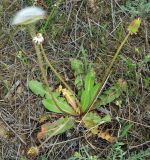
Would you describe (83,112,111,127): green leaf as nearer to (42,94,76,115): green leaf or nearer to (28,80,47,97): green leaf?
(42,94,76,115): green leaf

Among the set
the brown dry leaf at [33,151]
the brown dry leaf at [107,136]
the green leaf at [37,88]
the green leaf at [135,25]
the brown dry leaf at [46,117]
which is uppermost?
the green leaf at [135,25]

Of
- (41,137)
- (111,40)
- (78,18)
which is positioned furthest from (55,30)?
(41,137)

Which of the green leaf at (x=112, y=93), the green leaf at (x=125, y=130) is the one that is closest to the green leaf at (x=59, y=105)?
the green leaf at (x=112, y=93)

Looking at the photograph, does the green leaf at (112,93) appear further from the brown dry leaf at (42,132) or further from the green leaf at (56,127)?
the brown dry leaf at (42,132)

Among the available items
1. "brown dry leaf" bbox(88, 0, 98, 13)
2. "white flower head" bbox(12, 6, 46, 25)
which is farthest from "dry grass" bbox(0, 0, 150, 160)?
"white flower head" bbox(12, 6, 46, 25)

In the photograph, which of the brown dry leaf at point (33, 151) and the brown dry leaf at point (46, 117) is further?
the brown dry leaf at point (46, 117)

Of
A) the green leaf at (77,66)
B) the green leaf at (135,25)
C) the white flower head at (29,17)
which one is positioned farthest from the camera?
the green leaf at (77,66)

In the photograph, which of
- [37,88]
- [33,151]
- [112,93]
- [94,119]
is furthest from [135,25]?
[33,151]
